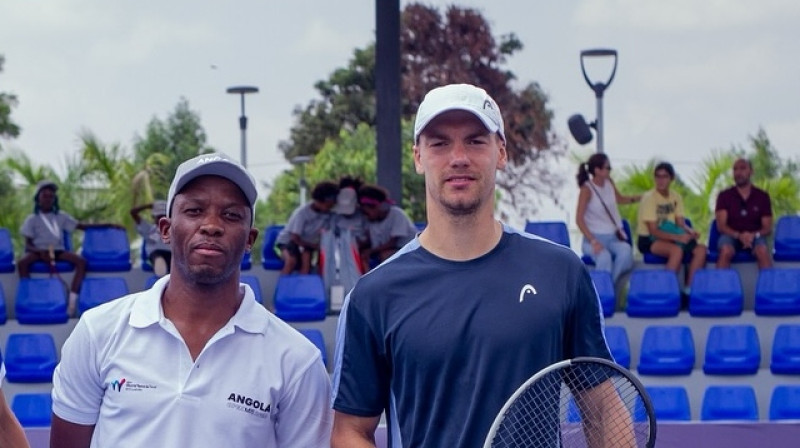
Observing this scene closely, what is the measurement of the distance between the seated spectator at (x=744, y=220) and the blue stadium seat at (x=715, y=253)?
0.17 m

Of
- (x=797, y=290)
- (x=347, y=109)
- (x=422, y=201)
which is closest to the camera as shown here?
(x=797, y=290)

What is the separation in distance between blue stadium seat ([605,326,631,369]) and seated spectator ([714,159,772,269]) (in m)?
1.93

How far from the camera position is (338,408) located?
344 centimetres

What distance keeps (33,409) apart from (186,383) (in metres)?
7.76

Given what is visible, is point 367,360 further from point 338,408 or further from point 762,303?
point 762,303

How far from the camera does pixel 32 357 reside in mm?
12289

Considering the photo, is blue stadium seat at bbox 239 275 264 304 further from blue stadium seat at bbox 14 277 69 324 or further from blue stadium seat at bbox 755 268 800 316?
blue stadium seat at bbox 755 268 800 316

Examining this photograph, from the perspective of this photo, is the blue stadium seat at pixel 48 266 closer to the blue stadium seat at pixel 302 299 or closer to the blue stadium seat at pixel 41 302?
the blue stadium seat at pixel 41 302

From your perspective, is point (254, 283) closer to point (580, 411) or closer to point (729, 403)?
point (729, 403)

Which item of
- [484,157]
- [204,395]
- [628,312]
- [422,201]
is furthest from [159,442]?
[422,201]

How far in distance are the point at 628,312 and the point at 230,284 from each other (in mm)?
10201

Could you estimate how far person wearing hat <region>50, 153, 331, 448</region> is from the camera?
332cm

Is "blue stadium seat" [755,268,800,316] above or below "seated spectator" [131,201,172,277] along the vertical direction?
below

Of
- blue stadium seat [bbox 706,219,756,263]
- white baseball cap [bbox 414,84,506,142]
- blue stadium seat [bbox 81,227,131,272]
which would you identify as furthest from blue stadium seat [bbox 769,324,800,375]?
white baseball cap [bbox 414,84,506,142]
